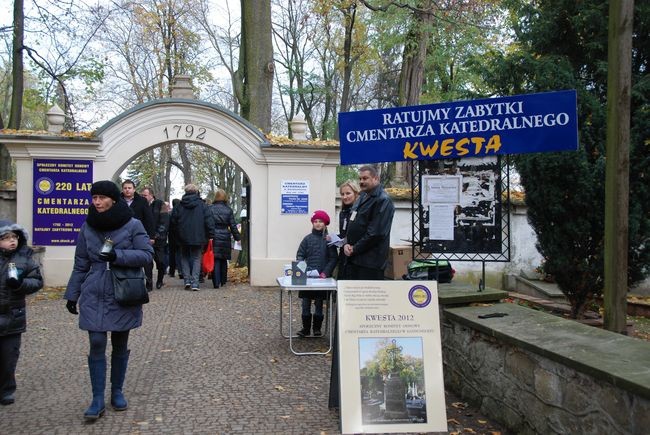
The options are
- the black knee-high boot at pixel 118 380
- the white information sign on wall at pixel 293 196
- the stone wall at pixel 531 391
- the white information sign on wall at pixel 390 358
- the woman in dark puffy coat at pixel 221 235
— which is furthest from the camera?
the white information sign on wall at pixel 293 196

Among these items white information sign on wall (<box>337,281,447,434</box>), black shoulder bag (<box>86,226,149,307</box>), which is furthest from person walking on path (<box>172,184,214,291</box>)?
white information sign on wall (<box>337,281,447,434</box>)

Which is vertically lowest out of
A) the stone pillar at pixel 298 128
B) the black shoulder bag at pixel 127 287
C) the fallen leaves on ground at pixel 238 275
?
the fallen leaves on ground at pixel 238 275

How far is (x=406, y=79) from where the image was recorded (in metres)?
19.5

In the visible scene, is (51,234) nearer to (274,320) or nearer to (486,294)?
(274,320)

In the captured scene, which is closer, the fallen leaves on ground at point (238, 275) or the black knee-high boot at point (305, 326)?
the black knee-high boot at point (305, 326)

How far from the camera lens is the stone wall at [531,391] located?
307cm

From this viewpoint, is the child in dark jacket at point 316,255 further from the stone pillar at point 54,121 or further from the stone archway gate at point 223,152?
the stone pillar at point 54,121

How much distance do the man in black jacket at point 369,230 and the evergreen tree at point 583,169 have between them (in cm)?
295

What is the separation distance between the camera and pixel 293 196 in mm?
11875

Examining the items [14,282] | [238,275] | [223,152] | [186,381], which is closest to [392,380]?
[186,381]

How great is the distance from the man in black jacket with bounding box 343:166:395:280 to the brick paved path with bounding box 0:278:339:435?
1.11 meters

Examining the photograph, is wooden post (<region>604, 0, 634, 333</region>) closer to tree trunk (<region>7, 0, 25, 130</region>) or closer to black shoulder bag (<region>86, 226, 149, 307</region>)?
black shoulder bag (<region>86, 226, 149, 307</region>)

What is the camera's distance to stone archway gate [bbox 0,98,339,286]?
11.3m

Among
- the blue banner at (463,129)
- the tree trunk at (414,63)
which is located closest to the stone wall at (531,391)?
the blue banner at (463,129)
